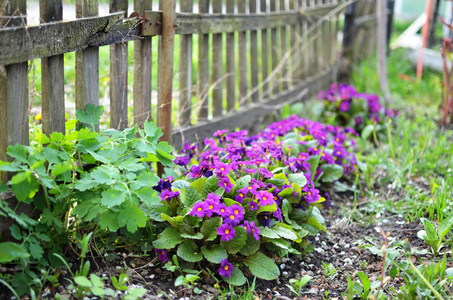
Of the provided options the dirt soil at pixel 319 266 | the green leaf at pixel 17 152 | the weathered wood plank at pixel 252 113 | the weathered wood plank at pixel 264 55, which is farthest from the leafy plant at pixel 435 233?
the weathered wood plank at pixel 264 55

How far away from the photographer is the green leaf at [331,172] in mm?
3227

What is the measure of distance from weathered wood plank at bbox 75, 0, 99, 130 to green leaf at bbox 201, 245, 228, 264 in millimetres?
974

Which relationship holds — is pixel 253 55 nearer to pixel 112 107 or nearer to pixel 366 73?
pixel 112 107

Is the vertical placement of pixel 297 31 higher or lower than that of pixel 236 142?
higher

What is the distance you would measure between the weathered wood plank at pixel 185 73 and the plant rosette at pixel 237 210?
68cm

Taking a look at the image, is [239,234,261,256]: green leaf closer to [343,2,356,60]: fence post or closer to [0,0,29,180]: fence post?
[0,0,29,180]: fence post

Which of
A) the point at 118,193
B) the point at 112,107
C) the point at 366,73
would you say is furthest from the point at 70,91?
the point at 366,73

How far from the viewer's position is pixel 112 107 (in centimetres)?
272

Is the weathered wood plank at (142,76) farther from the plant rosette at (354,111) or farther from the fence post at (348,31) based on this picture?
the fence post at (348,31)

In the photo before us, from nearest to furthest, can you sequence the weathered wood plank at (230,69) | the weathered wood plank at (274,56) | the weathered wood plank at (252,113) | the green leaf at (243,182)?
1. the green leaf at (243,182)
2. the weathered wood plank at (252,113)
3. the weathered wood plank at (230,69)
4. the weathered wood plank at (274,56)

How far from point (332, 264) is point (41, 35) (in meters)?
1.86

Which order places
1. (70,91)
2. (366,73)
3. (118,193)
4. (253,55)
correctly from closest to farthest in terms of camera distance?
(118,193) → (70,91) → (253,55) → (366,73)


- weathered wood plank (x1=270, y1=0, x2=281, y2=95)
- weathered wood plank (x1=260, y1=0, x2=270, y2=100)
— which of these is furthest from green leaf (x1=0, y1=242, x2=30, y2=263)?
weathered wood plank (x1=270, y1=0, x2=281, y2=95)

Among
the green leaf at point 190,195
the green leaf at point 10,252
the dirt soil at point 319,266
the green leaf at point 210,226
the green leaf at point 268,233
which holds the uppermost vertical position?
the green leaf at point 190,195
